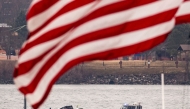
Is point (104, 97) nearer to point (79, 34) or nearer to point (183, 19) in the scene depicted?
point (183, 19)

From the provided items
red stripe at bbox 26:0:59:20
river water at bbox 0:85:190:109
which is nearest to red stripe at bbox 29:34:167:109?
red stripe at bbox 26:0:59:20

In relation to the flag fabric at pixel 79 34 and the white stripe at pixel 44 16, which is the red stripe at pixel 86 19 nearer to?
the flag fabric at pixel 79 34

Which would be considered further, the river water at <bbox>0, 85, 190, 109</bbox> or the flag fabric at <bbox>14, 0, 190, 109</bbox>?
the river water at <bbox>0, 85, 190, 109</bbox>

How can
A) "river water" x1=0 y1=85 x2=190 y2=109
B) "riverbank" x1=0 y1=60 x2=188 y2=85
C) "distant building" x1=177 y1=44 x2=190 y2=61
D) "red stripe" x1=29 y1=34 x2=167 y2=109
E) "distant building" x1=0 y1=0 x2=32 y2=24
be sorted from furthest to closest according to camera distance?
"distant building" x1=0 y1=0 x2=32 y2=24
"riverbank" x1=0 y1=60 x2=188 y2=85
"river water" x1=0 y1=85 x2=190 y2=109
"distant building" x1=177 y1=44 x2=190 y2=61
"red stripe" x1=29 y1=34 x2=167 y2=109

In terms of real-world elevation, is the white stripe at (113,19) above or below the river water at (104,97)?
above

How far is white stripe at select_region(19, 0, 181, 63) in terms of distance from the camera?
361 inches

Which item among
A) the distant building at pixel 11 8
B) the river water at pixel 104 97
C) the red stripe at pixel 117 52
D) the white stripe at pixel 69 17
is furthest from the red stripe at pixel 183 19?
the distant building at pixel 11 8

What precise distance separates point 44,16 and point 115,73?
7995 cm

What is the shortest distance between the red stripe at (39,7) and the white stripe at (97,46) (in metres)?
0.47

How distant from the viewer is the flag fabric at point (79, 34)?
357 inches

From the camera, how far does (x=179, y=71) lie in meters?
83.1

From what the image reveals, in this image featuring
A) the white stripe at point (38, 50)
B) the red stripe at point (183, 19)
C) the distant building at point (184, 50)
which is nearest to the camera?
the white stripe at point (38, 50)

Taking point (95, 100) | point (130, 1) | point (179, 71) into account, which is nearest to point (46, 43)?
point (130, 1)

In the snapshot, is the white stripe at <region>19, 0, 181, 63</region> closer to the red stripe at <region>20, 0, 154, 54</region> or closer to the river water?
the red stripe at <region>20, 0, 154, 54</region>
